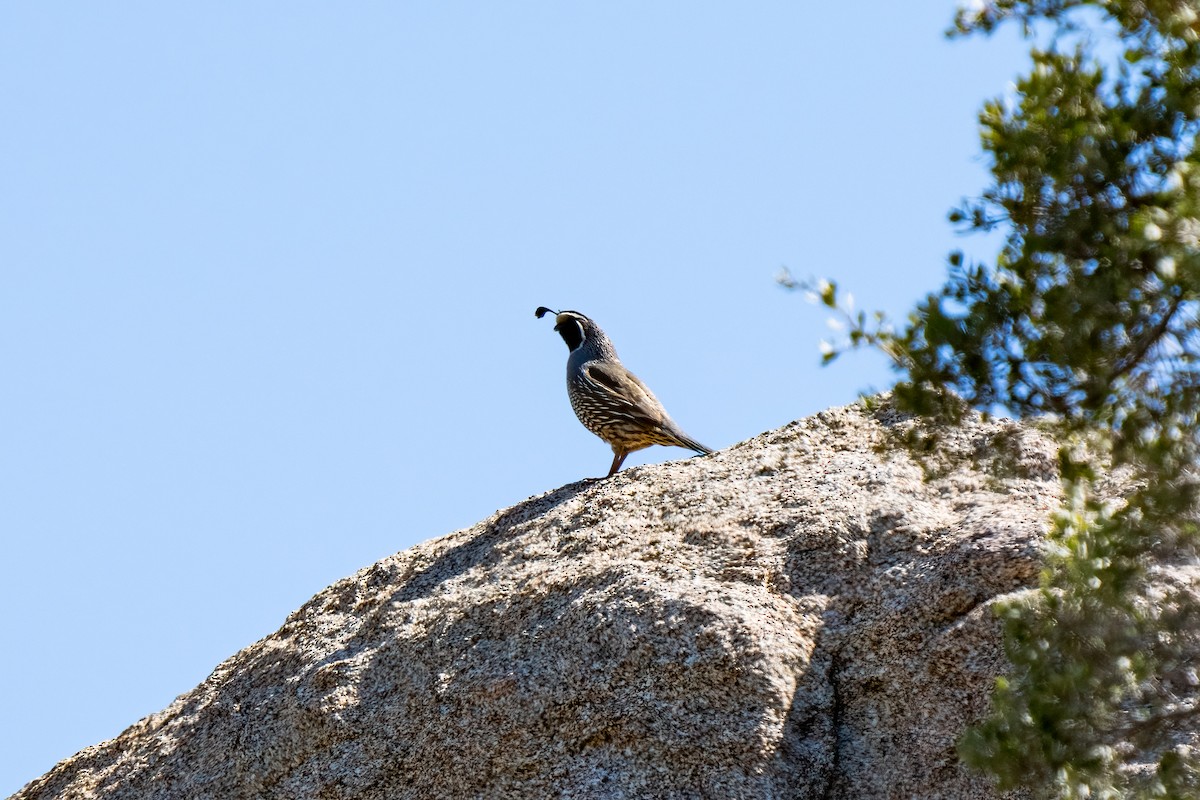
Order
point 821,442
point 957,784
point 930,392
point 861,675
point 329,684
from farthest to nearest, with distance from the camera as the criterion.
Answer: point 821,442 < point 329,684 < point 861,675 < point 957,784 < point 930,392

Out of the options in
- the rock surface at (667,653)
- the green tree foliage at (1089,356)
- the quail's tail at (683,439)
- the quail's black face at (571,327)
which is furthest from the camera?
the quail's black face at (571,327)

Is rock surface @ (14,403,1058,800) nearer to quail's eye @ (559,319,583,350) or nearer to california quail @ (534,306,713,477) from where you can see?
california quail @ (534,306,713,477)

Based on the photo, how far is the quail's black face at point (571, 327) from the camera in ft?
43.7

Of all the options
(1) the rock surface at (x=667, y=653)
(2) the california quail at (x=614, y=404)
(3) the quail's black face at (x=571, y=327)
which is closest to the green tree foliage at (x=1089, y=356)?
(1) the rock surface at (x=667, y=653)

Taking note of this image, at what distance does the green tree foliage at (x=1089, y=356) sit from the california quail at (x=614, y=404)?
6.04 metres

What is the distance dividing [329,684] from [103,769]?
5.33 ft

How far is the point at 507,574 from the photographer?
779 cm

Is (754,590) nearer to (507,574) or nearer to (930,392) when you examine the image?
(507,574)

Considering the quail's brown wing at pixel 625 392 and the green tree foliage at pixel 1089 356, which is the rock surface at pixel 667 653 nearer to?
the green tree foliage at pixel 1089 356

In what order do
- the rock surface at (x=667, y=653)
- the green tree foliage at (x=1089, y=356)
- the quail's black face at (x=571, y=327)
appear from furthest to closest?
the quail's black face at (x=571, y=327)
the rock surface at (x=667, y=653)
the green tree foliage at (x=1089, y=356)

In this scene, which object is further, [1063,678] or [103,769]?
[103,769]

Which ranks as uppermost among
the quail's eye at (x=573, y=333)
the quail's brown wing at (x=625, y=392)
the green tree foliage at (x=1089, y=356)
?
the quail's eye at (x=573, y=333)

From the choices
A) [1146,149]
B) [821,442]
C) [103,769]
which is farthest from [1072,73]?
[103,769]

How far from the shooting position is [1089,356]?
4176mm
